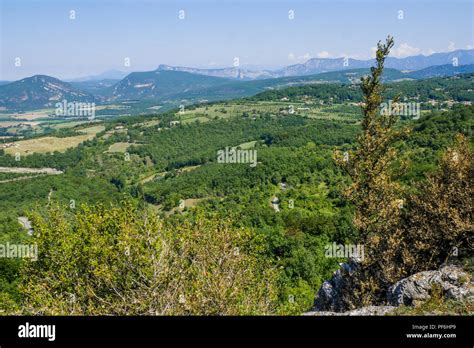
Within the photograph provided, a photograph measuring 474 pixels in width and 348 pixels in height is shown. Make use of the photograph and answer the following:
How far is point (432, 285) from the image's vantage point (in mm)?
16250

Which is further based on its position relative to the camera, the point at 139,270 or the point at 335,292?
the point at 335,292

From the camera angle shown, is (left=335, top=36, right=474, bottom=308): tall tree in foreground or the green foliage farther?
(left=335, top=36, right=474, bottom=308): tall tree in foreground

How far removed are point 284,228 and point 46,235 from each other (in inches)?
2425

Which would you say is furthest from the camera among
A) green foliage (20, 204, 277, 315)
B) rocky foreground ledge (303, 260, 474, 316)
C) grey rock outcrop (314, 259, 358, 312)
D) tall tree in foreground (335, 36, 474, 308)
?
grey rock outcrop (314, 259, 358, 312)

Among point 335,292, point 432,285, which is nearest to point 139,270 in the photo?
point 432,285

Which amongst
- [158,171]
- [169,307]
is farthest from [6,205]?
[169,307]

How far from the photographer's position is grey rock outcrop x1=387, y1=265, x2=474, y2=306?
1565 cm

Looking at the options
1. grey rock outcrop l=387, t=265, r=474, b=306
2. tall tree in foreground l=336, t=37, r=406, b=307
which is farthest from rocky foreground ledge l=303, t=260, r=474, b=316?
tall tree in foreground l=336, t=37, r=406, b=307

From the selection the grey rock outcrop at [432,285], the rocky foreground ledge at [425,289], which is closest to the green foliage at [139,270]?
the rocky foreground ledge at [425,289]

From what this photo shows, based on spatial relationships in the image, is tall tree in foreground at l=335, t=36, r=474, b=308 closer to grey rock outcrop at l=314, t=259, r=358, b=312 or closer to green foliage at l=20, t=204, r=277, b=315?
grey rock outcrop at l=314, t=259, r=358, b=312

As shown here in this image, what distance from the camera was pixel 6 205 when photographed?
11650 centimetres

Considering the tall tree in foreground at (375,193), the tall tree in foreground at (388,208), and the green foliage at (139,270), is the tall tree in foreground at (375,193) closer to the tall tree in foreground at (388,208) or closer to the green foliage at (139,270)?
the tall tree in foreground at (388,208)

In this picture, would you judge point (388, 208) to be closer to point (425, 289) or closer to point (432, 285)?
point (425, 289)

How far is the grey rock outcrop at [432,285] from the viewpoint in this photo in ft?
51.3
